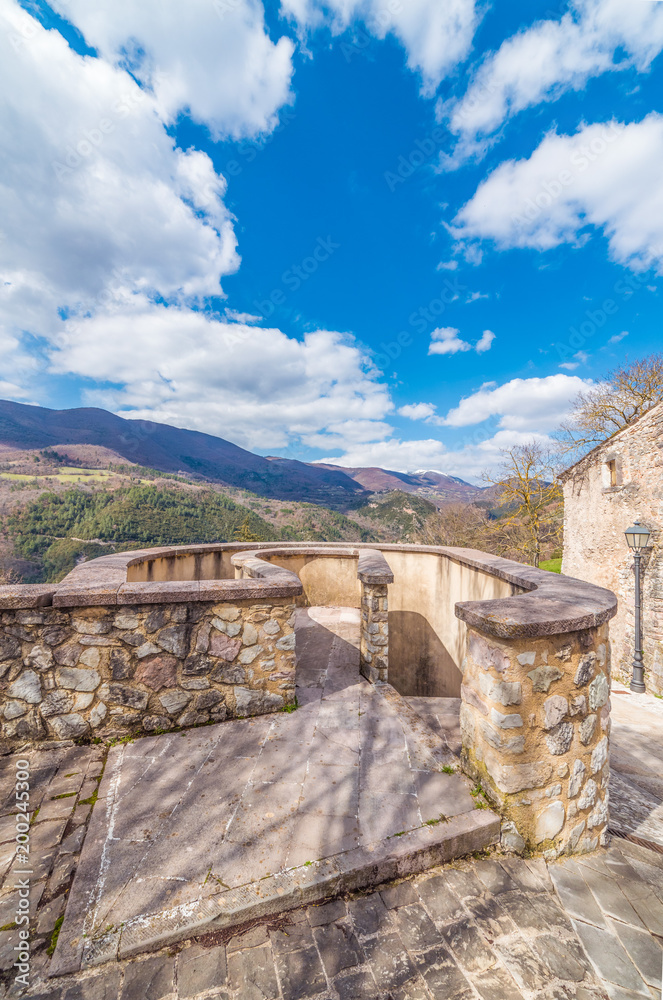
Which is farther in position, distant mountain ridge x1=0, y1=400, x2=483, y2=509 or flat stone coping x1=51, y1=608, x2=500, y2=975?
distant mountain ridge x1=0, y1=400, x2=483, y2=509

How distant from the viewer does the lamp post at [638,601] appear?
298 inches

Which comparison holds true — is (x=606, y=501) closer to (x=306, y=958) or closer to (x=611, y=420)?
(x=611, y=420)

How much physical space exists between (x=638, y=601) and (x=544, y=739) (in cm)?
786

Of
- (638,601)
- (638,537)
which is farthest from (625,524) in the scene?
(638,601)

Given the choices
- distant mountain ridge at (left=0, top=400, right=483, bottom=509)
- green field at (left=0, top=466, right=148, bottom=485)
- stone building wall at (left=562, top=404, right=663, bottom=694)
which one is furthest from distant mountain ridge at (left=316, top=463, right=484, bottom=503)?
stone building wall at (left=562, top=404, right=663, bottom=694)

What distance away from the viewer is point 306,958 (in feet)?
4.52

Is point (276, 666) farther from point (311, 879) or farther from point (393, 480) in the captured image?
point (393, 480)

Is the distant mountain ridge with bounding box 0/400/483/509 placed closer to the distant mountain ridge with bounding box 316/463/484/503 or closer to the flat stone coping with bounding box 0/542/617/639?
the distant mountain ridge with bounding box 316/463/484/503

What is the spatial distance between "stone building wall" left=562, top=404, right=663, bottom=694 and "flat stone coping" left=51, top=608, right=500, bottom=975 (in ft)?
26.3

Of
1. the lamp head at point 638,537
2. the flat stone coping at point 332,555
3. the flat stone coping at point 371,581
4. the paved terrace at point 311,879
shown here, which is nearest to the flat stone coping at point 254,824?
the paved terrace at point 311,879

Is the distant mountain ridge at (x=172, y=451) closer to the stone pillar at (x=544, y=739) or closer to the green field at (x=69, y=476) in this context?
the green field at (x=69, y=476)

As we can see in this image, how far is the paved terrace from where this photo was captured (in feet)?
4.35

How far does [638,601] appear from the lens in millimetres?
7730

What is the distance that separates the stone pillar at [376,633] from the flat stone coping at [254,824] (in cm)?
60
